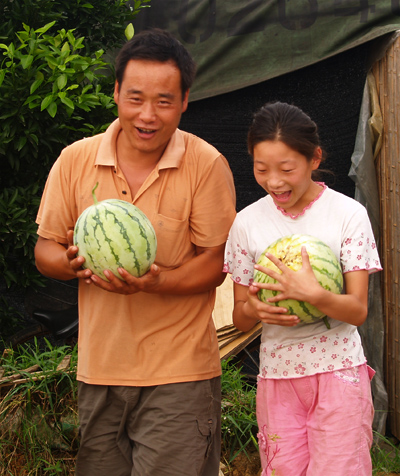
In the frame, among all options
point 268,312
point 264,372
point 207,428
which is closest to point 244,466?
point 207,428

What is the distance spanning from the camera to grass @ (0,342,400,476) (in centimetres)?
389

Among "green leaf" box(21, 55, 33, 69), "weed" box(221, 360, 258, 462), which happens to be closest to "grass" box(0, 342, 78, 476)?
"weed" box(221, 360, 258, 462)

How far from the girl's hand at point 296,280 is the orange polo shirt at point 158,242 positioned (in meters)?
0.51

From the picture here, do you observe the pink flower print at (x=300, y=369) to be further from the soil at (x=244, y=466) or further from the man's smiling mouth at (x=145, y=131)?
the soil at (x=244, y=466)

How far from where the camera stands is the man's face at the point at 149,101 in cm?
275

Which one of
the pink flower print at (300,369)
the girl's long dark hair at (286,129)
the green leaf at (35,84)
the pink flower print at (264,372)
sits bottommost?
the pink flower print at (264,372)

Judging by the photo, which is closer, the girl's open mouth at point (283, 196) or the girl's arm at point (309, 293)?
the girl's arm at point (309, 293)

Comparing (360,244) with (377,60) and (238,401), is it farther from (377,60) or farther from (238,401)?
(377,60)

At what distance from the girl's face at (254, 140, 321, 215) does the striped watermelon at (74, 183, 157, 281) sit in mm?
582

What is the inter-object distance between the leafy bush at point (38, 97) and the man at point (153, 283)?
1.32m

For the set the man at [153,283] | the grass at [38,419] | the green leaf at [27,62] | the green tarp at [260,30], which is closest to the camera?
the man at [153,283]

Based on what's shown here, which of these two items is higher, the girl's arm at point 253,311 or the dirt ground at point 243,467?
the girl's arm at point 253,311

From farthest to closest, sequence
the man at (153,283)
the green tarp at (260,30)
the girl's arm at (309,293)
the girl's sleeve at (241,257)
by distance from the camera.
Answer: the green tarp at (260,30) → the girl's sleeve at (241,257) → the man at (153,283) → the girl's arm at (309,293)

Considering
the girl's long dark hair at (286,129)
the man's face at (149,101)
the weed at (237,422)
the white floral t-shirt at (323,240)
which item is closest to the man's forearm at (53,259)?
the man's face at (149,101)
